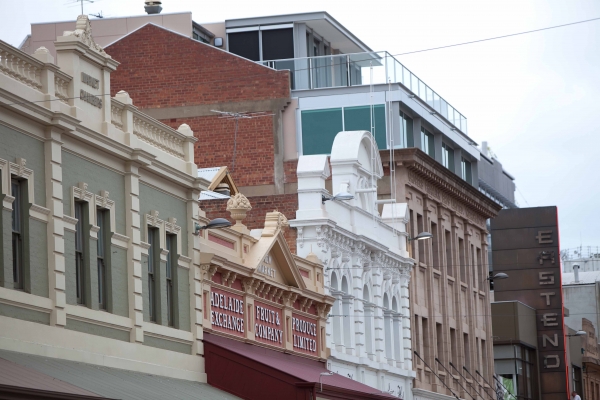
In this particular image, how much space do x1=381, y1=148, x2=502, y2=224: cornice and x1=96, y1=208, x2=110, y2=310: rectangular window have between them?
865 inches

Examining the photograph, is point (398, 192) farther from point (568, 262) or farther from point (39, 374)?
point (568, 262)

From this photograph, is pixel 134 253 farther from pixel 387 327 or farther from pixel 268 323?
pixel 387 327

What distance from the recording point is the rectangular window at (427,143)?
50781 millimetres

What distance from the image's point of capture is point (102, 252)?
25.3m

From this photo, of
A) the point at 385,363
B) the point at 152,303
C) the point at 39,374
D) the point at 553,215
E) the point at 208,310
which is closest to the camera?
the point at 39,374

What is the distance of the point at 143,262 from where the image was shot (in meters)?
26.9

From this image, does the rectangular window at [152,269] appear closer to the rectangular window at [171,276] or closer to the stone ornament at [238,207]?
the rectangular window at [171,276]

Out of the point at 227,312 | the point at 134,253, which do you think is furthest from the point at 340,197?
the point at 134,253

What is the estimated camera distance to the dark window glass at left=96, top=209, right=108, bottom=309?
25.2 meters

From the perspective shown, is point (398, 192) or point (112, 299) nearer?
point (112, 299)

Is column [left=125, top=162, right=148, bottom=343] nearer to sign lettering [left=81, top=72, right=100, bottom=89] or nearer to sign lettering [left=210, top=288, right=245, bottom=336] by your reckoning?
sign lettering [left=81, top=72, right=100, bottom=89]

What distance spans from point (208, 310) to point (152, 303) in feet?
8.19

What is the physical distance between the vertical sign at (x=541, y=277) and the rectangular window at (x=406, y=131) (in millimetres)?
15162

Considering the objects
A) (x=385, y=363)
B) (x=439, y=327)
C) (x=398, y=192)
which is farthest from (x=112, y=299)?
(x=439, y=327)
